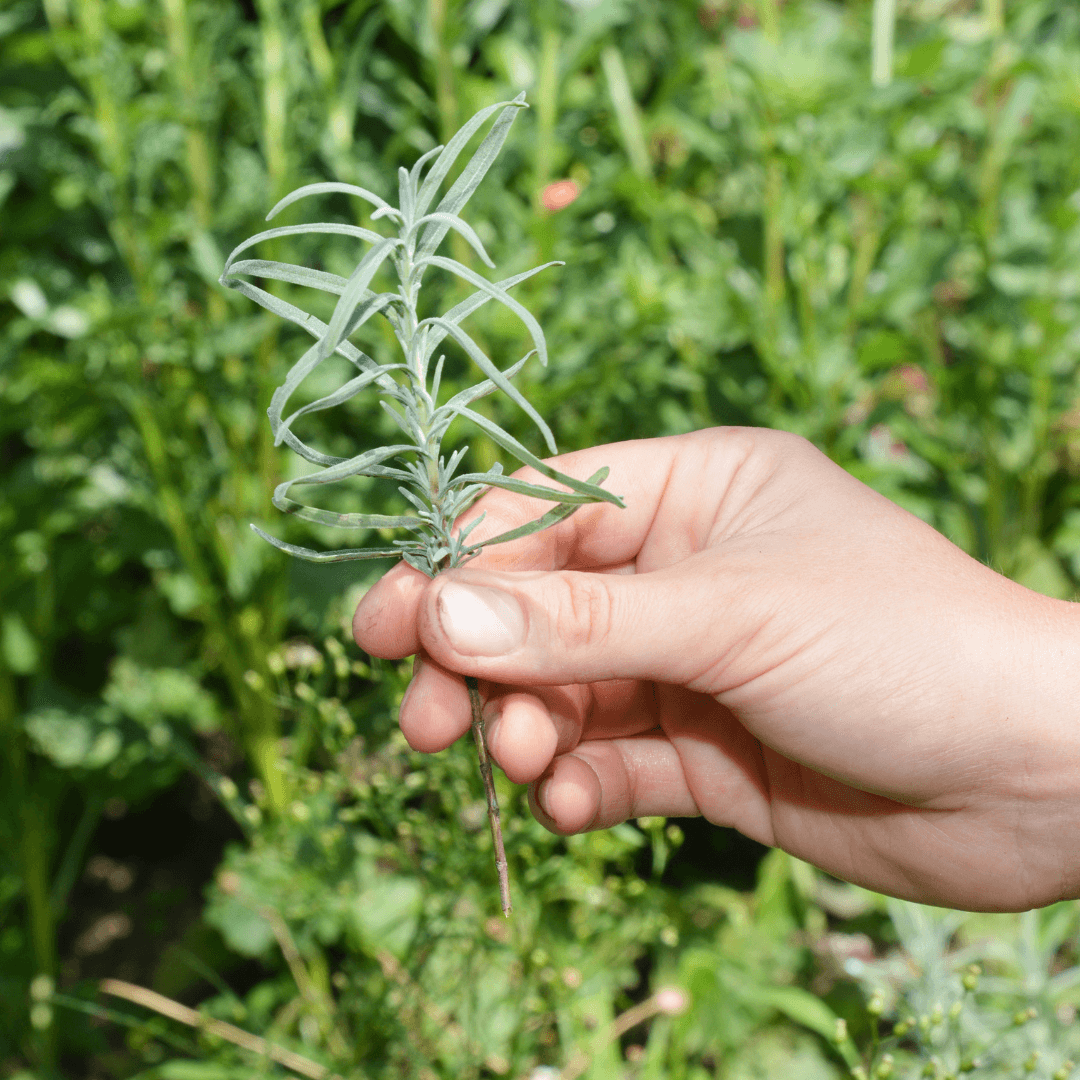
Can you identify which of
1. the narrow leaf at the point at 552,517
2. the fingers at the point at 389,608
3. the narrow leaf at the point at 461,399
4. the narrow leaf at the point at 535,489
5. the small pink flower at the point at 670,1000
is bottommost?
the small pink flower at the point at 670,1000

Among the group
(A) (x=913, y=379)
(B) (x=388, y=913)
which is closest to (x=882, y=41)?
(A) (x=913, y=379)

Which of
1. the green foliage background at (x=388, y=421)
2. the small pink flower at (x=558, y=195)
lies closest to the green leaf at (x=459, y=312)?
the green foliage background at (x=388, y=421)

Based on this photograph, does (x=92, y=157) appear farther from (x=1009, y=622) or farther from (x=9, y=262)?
(x=1009, y=622)

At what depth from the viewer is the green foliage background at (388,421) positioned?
1.21 m

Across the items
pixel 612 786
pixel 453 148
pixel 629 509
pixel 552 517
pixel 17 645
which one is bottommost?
pixel 17 645

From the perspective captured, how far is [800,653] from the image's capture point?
72 cm

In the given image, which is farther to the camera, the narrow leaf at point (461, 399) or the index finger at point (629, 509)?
the index finger at point (629, 509)

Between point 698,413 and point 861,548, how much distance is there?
0.84 meters

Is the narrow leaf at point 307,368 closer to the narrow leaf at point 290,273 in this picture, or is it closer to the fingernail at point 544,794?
the narrow leaf at point 290,273

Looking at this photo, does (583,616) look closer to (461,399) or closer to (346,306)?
(461,399)

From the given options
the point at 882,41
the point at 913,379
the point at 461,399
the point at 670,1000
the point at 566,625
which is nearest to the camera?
the point at 461,399

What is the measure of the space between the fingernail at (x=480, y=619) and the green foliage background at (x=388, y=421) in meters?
0.41

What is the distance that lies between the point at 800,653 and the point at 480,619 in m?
0.27

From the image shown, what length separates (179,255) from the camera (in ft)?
5.09
